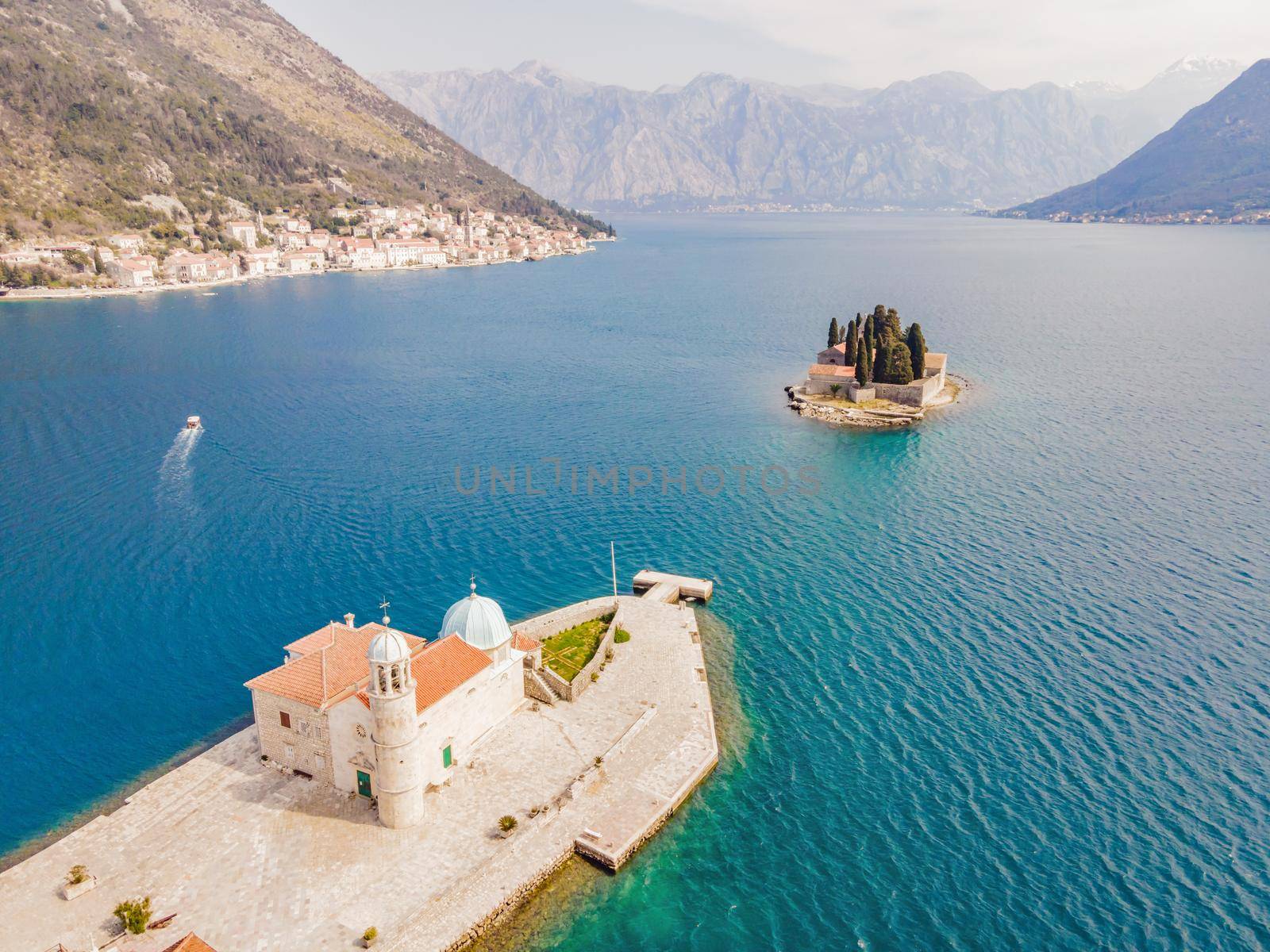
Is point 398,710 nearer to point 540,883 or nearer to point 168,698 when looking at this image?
point 540,883

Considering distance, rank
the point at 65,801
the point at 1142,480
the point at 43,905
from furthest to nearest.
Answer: the point at 1142,480, the point at 65,801, the point at 43,905

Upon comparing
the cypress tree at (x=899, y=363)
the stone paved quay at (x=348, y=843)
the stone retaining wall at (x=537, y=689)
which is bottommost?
the stone paved quay at (x=348, y=843)

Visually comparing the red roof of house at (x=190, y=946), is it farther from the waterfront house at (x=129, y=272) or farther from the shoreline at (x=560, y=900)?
the waterfront house at (x=129, y=272)

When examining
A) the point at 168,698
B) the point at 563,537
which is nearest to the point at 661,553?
the point at 563,537

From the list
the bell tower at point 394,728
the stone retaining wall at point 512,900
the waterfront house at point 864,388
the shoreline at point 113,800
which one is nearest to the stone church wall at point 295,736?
the bell tower at point 394,728

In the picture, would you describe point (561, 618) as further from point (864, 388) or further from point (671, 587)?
point (864, 388)

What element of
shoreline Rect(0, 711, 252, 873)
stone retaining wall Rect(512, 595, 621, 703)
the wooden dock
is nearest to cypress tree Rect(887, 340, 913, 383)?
the wooden dock

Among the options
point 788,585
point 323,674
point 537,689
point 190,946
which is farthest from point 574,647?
point 190,946

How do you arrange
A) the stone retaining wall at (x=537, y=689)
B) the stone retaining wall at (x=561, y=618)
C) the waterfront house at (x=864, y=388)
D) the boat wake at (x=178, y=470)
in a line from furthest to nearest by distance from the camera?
the waterfront house at (x=864, y=388), the boat wake at (x=178, y=470), the stone retaining wall at (x=561, y=618), the stone retaining wall at (x=537, y=689)
